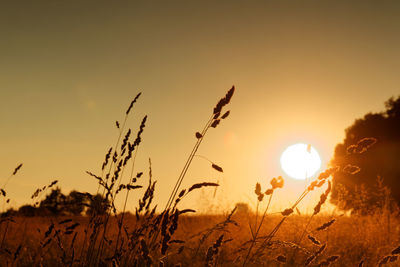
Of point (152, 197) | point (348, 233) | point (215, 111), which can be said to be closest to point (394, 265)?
point (348, 233)

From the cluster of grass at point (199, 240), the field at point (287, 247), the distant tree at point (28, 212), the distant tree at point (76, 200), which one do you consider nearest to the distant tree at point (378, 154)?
the cluster of grass at point (199, 240)

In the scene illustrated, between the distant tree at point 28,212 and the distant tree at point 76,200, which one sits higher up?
the distant tree at point 76,200

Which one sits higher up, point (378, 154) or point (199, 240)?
point (378, 154)

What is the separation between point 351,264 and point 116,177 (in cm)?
334

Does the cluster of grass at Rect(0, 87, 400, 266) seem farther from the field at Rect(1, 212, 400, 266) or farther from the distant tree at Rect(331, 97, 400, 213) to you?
the distant tree at Rect(331, 97, 400, 213)

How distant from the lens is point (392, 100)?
24.3 metres

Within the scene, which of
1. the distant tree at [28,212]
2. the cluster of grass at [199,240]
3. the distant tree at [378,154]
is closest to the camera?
the cluster of grass at [199,240]

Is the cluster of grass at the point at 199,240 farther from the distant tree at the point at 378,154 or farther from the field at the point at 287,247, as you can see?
the distant tree at the point at 378,154

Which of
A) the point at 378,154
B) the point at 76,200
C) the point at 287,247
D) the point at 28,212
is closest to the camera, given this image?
the point at 76,200

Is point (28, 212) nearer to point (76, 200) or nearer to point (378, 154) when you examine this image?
point (76, 200)

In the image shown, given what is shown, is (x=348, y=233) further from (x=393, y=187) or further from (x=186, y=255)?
(x=393, y=187)

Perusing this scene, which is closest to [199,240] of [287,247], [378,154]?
[287,247]

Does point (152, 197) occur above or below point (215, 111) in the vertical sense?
below

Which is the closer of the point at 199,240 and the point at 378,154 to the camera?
the point at 199,240
